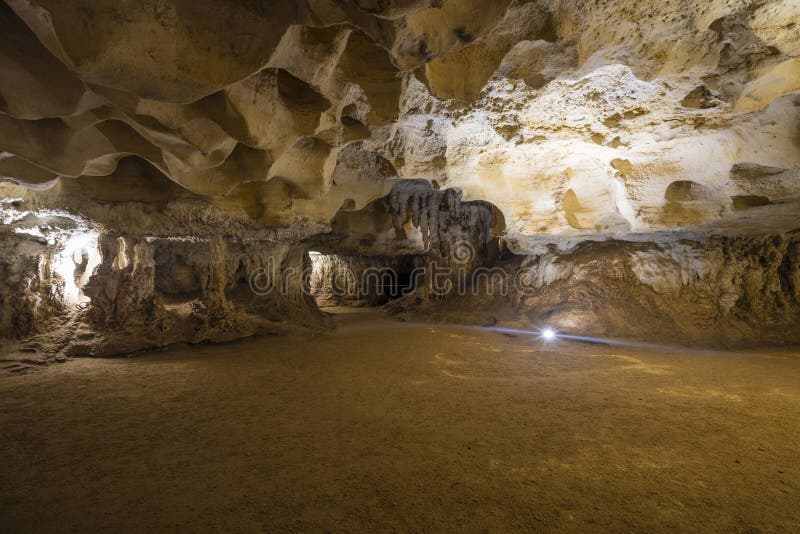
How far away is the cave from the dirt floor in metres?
0.03

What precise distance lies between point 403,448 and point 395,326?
21.6 ft

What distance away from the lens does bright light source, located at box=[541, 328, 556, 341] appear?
7427 mm

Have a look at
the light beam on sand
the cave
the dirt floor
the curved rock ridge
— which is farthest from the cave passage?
the dirt floor

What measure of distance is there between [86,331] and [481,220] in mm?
9467

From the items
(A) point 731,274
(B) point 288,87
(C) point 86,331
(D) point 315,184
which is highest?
(B) point 288,87

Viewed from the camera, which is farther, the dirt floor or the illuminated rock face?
the illuminated rock face

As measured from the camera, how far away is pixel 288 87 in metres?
3.73

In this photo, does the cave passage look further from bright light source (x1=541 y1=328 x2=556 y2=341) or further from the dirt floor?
the dirt floor

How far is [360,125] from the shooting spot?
4.70 metres

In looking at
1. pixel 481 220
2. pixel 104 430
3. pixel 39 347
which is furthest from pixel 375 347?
pixel 481 220

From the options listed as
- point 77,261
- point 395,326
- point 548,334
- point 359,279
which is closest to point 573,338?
point 548,334

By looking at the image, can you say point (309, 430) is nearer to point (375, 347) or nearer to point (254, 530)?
point (254, 530)

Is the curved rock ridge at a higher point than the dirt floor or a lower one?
higher

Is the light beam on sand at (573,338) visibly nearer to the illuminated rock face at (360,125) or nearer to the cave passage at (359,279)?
the illuminated rock face at (360,125)
